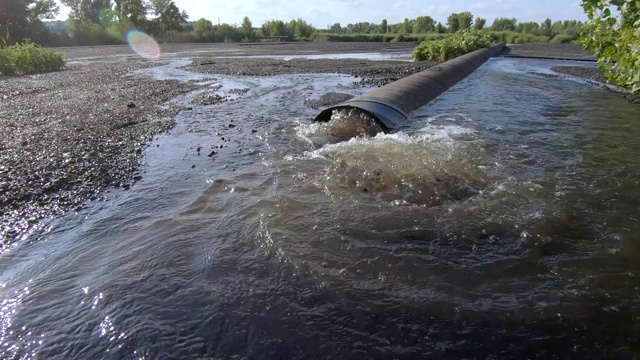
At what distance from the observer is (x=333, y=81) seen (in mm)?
16781

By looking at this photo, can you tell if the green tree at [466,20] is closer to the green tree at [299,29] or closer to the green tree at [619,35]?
the green tree at [299,29]

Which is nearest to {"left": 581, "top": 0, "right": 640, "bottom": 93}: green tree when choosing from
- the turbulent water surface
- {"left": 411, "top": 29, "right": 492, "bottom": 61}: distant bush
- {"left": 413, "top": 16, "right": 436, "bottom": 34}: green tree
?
the turbulent water surface

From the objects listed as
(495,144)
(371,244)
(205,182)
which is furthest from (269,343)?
(495,144)

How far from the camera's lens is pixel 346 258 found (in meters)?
4.07

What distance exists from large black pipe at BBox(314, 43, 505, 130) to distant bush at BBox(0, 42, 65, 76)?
19430mm

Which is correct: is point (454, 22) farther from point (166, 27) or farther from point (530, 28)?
point (166, 27)

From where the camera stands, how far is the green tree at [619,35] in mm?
5836

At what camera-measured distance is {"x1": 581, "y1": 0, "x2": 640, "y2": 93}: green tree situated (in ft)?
19.1

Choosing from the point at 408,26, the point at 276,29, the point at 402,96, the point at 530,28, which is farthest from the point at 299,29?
the point at 402,96

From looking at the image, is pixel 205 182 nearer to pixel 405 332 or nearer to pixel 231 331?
pixel 231 331

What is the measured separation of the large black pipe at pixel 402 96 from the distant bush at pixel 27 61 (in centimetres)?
1943

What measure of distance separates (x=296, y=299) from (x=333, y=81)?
568 inches

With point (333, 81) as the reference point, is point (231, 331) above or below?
below

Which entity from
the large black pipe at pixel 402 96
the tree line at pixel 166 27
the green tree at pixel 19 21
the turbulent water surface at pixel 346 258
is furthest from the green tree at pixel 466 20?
the turbulent water surface at pixel 346 258
